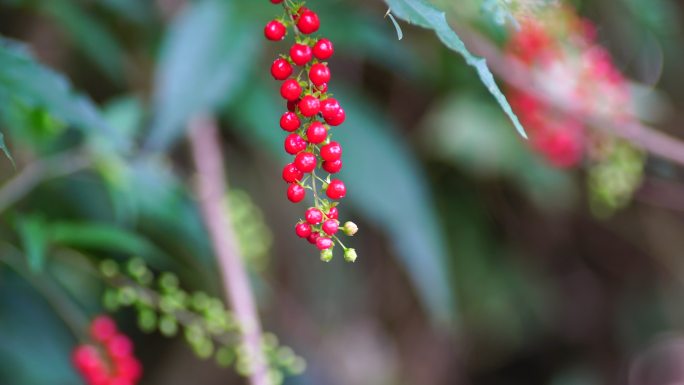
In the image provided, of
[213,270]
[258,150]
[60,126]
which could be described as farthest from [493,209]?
[60,126]

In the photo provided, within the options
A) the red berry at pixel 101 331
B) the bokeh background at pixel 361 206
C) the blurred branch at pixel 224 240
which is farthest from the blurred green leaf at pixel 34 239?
the blurred branch at pixel 224 240

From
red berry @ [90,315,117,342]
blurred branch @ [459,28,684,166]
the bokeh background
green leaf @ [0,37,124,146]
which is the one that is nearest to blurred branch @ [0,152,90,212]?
the bokeh background

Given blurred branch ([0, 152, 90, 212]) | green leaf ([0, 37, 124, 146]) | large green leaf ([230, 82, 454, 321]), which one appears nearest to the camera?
green leaf ([0, 37, 124, 146])

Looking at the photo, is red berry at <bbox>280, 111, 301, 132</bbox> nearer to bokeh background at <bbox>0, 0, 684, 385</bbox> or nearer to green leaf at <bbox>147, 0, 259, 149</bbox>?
bokeh background at <bbox>0, 0, 684, 385</bbox>

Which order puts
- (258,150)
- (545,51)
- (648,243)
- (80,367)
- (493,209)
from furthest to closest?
(648,243)
(493,209)
(258,150)
(545,51)
(80,367)

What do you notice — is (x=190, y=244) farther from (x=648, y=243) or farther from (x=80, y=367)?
(x=648, y=243)
